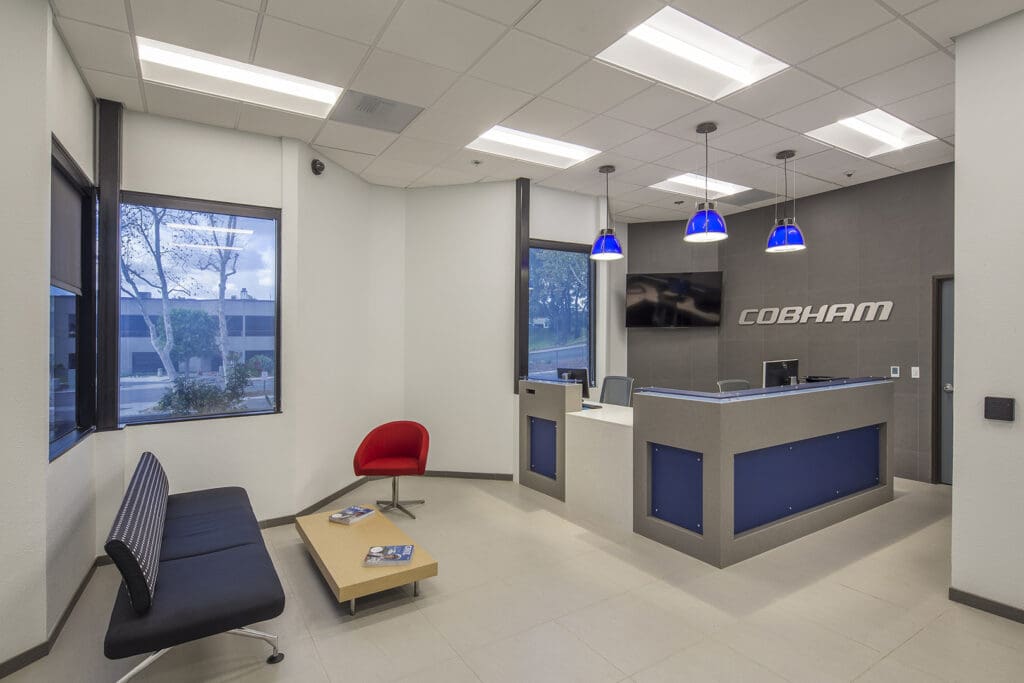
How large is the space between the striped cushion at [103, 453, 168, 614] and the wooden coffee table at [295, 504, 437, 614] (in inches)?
35.8

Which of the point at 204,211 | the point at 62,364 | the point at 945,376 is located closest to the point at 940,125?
the point at 945,376

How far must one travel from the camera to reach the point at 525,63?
3.48 m

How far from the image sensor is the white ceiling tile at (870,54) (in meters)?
3.15

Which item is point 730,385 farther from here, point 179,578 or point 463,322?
point 179,578

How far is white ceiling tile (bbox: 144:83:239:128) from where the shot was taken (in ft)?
12.2

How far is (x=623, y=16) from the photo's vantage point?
297 centimetres

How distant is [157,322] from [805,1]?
16.4 ft

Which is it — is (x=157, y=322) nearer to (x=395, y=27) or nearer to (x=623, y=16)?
(x=395, y=27)

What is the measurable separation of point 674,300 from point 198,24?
6.54 m

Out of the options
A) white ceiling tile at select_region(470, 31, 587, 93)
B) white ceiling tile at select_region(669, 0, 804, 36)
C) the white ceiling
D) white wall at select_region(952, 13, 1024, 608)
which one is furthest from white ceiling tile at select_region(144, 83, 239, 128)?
white wall at select_region(952, 13, 1024, 608)

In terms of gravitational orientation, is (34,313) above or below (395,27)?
below

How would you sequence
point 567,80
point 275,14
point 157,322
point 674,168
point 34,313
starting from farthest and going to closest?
point 674,168 < point 157,322 < point 567,80 < point 275,14 < point 34,313

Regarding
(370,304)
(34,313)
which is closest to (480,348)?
(370,304)

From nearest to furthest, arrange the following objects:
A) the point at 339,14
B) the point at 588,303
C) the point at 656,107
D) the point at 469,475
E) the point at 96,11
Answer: the point at 96,11, the point at 339,14, the point at 656,107, the point at 469,475, the point at 588,303
